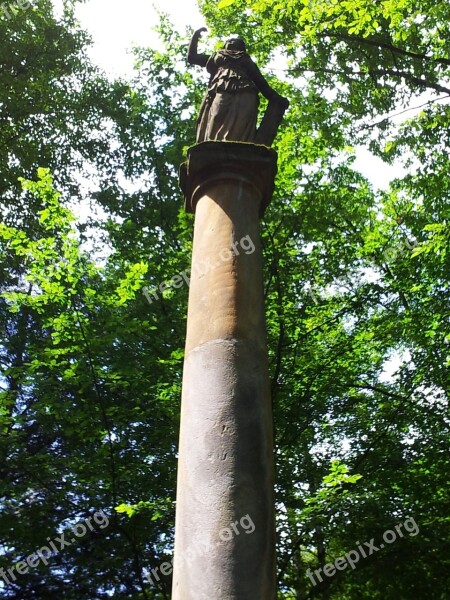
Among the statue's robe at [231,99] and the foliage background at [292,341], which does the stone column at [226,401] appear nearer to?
the statue's robe at [231,99]

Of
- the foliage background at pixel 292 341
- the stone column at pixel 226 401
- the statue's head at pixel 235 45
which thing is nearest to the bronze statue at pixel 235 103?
the statue's head at pixel 235 45

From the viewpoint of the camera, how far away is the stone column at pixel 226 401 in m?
3.46

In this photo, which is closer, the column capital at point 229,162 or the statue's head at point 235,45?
the column capital at point 229,162

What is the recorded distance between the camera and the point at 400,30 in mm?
10289

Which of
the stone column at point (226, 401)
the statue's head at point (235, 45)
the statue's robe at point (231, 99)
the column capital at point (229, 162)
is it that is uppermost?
the statue's head at point (235, 45)

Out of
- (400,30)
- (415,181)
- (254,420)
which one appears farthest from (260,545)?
(415,181)

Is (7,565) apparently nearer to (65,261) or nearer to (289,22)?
(65,261)

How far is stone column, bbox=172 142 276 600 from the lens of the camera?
3.46 meters

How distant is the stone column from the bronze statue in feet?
1.89

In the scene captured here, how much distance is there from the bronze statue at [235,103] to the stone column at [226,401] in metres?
0.58

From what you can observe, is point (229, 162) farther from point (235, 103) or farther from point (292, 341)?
point (292, 341)

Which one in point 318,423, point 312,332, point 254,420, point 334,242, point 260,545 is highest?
point 334,242

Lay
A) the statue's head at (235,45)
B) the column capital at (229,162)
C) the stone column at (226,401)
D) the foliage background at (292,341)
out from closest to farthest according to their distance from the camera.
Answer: the stone column at (226,401), the column capital at (229,162), the statue's head at (235,45), the foliage background at (292,341)

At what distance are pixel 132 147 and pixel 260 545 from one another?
1222cm
